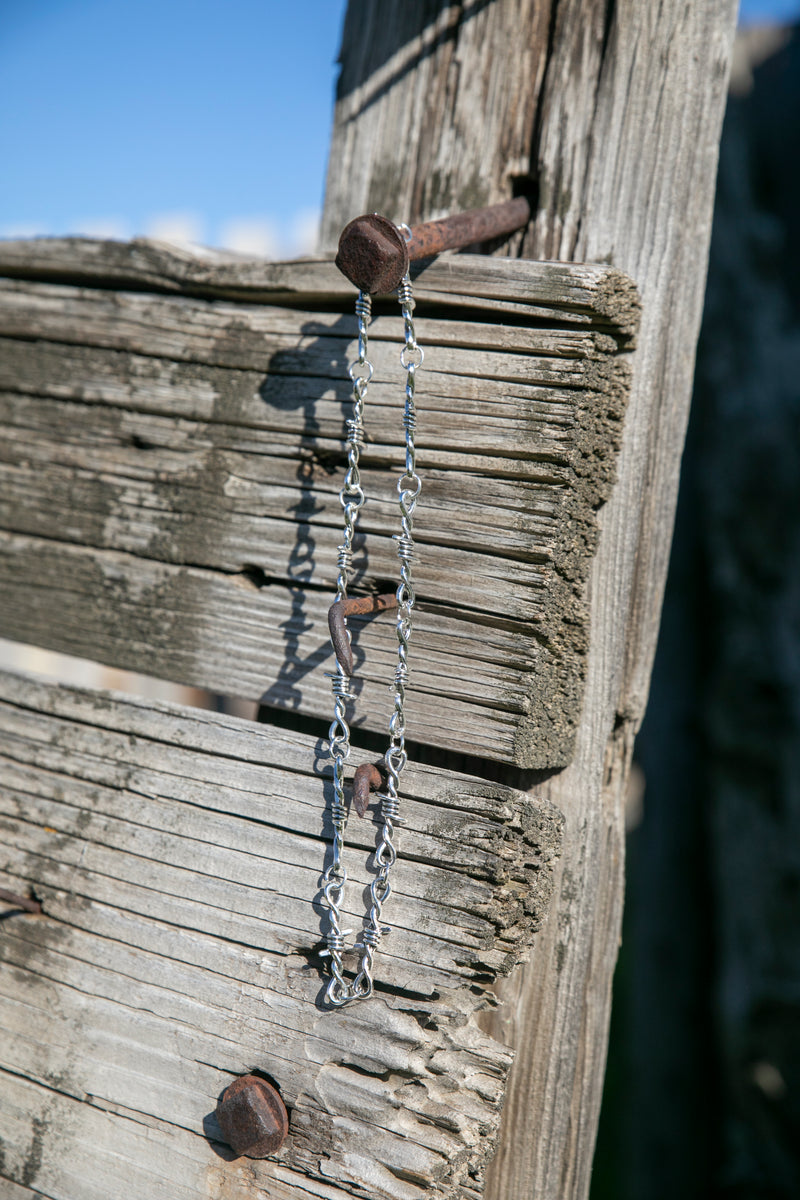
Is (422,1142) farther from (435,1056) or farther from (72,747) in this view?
(72,747)

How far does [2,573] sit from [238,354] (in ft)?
2.27

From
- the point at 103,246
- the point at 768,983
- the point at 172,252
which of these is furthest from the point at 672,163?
the point at 768,983

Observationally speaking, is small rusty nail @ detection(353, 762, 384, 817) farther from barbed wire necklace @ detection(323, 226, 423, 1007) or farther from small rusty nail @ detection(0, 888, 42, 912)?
small rusty nail @ detection(0, 888, 42, 912)

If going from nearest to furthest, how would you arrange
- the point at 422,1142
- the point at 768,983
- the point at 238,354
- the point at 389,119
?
the point at 422,1142
the point at 238,354
the point at 389,119
the point at 768,983

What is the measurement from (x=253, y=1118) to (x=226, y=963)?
0.22 metres

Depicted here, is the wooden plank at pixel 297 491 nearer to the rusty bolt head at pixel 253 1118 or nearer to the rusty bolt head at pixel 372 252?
the rusty bolt head at pixel 372 252

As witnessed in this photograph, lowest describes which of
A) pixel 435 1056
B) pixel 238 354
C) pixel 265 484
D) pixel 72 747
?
pixel 435 1056

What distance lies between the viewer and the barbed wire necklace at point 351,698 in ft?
4.03

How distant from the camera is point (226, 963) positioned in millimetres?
1312

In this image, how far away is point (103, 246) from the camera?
174cm

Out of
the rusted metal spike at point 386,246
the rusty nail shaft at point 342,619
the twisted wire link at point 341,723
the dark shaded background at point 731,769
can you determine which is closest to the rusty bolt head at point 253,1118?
the twisted wire link at point 341,723

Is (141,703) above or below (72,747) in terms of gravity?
above

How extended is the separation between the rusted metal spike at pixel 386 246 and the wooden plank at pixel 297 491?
0.23 ft

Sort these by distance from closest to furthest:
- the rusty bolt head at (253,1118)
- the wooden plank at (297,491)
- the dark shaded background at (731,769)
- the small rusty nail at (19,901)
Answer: the rusty bolt head at (253,1118) < the wooden plank at (297,491) < the small rusty nail at (19,901) < the dark shaded background at (731,769)
